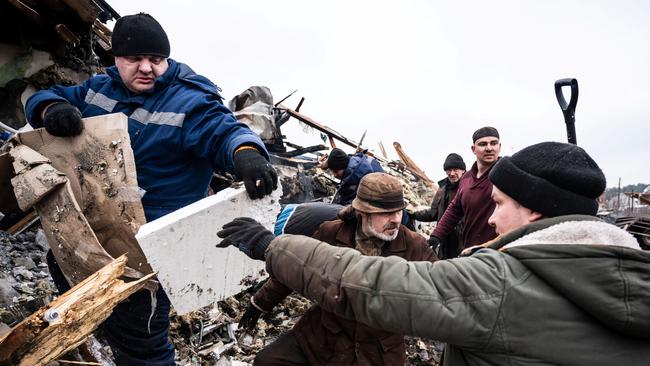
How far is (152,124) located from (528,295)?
191cm

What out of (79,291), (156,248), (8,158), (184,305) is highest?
(8,158)

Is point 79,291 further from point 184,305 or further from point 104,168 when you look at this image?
point 104,168

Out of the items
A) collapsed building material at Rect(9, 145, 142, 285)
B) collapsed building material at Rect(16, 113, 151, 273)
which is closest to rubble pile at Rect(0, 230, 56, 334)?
collapsed building material at Rect(9, 145, 142, 285)

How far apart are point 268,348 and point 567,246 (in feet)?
6.45

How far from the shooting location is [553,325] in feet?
3.52

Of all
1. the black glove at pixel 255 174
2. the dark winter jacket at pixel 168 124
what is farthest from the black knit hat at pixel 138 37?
the black glove at pixel 255 174

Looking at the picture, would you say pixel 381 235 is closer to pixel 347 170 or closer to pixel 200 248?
pixel 200 248

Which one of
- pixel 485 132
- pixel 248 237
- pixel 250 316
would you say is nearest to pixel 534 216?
pixel 248 237

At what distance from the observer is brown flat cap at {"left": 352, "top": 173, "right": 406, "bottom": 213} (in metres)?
2.63

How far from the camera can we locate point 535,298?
1.08 metres

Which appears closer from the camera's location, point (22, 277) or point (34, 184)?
point (34, 184)

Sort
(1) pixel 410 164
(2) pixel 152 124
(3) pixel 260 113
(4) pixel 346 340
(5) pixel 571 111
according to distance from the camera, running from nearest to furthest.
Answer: (2) pixel 152 124 → (4) pixel 346 340 → (5) pixel 571 111 → (3) pixel 260 113 → (1) pixel 410 164

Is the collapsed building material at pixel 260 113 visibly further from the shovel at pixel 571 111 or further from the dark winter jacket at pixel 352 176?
the shovel at pixel 571 111

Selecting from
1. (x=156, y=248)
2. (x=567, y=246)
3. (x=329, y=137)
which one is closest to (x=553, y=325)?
(x=567, y=246)
